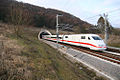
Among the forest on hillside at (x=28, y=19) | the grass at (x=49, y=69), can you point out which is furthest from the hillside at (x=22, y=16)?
the grass at (x=49, y=69)

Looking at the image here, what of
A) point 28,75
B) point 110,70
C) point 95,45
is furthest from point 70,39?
point 28,75

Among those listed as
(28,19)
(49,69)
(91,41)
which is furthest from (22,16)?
(91,41)

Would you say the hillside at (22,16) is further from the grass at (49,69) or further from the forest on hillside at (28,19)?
the grass at (49,69)

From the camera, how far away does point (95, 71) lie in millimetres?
6648

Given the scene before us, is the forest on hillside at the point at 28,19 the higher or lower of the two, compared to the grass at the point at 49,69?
higher

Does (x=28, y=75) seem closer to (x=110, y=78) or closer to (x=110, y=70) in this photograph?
(x=110, y=78)

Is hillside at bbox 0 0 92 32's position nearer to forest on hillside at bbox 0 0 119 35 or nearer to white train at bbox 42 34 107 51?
forest on hillside at bbox 0 0 119 35

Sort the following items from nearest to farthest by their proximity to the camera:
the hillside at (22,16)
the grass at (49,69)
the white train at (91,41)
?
1. the grass at (49,69)
2. the white train at (91,41)
3. the hillside at (22,16)

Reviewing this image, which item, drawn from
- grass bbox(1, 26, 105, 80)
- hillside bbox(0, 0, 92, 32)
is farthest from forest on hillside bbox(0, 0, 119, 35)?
grass bbox(1, 26, 105, 80)

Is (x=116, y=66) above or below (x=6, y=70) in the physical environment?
below

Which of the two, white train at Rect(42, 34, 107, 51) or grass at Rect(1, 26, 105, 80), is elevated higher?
white train at Rect(42, 34, 107, 51)

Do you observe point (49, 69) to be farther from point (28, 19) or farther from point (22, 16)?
point (28, 19)

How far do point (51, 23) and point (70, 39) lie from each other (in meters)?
54.5

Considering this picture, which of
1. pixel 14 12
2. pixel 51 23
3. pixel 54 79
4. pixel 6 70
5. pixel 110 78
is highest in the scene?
pixel 51 23
